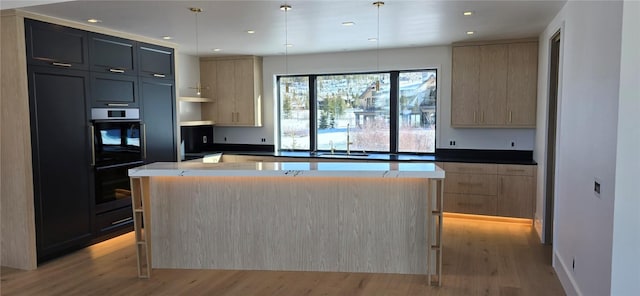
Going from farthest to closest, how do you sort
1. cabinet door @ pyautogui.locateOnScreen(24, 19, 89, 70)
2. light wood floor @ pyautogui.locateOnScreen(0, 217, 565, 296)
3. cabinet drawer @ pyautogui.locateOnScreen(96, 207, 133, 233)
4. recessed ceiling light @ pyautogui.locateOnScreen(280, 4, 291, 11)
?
cabinet drawer @ pyautogui.locateOnScreen(96, 207, 133, 233) → cabinet door @ pyautogui.locateOnScreen(24, 19, 89, 70) → recessed ceiling light @ pyautogui.locateOnScreen(280, 4, 291, 11) → light wood floor @ pyautogui.locateOnScreen(0, 217, 565, 296)

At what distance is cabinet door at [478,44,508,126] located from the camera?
19.1 ft

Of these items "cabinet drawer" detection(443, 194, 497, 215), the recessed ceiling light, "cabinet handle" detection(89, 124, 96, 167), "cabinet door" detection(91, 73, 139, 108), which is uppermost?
the recessed ceiling light

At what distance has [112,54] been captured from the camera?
492cm

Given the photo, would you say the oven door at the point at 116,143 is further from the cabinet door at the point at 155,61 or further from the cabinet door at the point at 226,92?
the cabinet door at the point at 226,92

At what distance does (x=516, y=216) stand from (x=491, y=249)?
1.20 m

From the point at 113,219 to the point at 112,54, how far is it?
1.84 metres

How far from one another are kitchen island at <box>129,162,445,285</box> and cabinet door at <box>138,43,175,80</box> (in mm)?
1936

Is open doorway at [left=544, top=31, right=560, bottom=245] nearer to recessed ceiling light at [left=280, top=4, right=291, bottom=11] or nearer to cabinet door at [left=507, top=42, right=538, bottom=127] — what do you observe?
cabinet door at [left=507, top=42, right=538, bottom=127]

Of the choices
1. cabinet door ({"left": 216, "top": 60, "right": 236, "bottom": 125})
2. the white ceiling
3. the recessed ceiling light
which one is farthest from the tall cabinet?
the recessed ceiling light

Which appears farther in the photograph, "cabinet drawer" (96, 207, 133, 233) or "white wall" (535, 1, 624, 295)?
"cabinet drawer" (96, 207, 133, 233)

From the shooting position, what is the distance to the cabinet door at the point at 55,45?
4047 millimetres

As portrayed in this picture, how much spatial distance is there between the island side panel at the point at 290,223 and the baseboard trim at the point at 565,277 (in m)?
1.08

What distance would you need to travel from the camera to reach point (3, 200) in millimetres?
4176

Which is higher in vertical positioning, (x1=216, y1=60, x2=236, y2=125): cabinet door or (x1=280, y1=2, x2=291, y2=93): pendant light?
(x1=280, y1=2, x2=291, y2=93): pendant light
